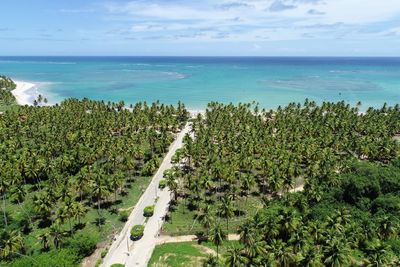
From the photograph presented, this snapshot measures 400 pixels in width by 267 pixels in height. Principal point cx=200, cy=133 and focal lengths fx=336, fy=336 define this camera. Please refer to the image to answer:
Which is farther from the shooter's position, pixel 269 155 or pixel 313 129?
pixel 313 129

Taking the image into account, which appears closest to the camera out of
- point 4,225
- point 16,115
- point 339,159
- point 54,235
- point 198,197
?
point 54,235

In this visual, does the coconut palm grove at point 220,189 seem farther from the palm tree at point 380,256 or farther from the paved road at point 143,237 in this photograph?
the paved road at point 143,237

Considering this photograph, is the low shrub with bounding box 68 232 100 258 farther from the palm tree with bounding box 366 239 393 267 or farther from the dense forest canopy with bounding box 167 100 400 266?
the palm tree with bounding box 366 239 393 267

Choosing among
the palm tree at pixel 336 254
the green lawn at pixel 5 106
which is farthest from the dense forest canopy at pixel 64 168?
the palm tree at pixel 336 254

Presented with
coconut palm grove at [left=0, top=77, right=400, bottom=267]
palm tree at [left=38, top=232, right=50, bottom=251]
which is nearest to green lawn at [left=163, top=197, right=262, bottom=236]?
coconut palm grove at [left=0, top=77, right=400, bottom=267]

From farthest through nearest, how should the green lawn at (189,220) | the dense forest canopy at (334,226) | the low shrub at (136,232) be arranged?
the green lawn at (189,220) → the low shrub at (136,232) → the dense forest canopy at (334,226)

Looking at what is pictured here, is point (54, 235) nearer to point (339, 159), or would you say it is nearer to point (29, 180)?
point (29, 180)

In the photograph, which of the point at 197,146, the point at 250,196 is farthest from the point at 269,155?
the point at 197,146
